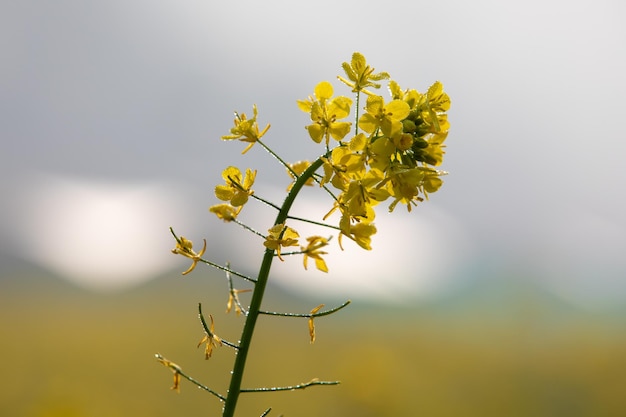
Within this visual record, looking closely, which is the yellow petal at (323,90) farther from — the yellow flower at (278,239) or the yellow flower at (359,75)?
the yellow flower at (278,239)

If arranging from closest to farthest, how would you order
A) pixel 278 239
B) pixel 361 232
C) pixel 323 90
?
pixel 278 239
pixel 361 232
pixel 323 90

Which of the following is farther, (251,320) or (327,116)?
(327,116)

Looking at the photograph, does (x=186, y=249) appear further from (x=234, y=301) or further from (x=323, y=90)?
(x=323, y=90)

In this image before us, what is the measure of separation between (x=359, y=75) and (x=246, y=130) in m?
0.46

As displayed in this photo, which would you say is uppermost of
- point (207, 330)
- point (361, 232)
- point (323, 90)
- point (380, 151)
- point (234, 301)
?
point (323, 90)

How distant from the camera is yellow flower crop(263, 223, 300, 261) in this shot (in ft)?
6.47

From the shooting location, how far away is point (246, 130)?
2.25 m

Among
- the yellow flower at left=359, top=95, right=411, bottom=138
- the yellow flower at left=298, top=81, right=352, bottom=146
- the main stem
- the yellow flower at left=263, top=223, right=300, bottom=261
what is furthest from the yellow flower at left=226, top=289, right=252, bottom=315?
the yellow flower at left=359, top=95, right=411, bottom=138

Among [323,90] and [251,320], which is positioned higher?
[323,90]

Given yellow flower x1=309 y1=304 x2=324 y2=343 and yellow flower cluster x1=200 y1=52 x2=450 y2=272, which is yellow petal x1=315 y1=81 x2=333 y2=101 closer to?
yellow flower cluster x1=200 y1=52 x2=450 y2=272

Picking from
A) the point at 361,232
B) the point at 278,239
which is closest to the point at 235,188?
the point at 278,239
